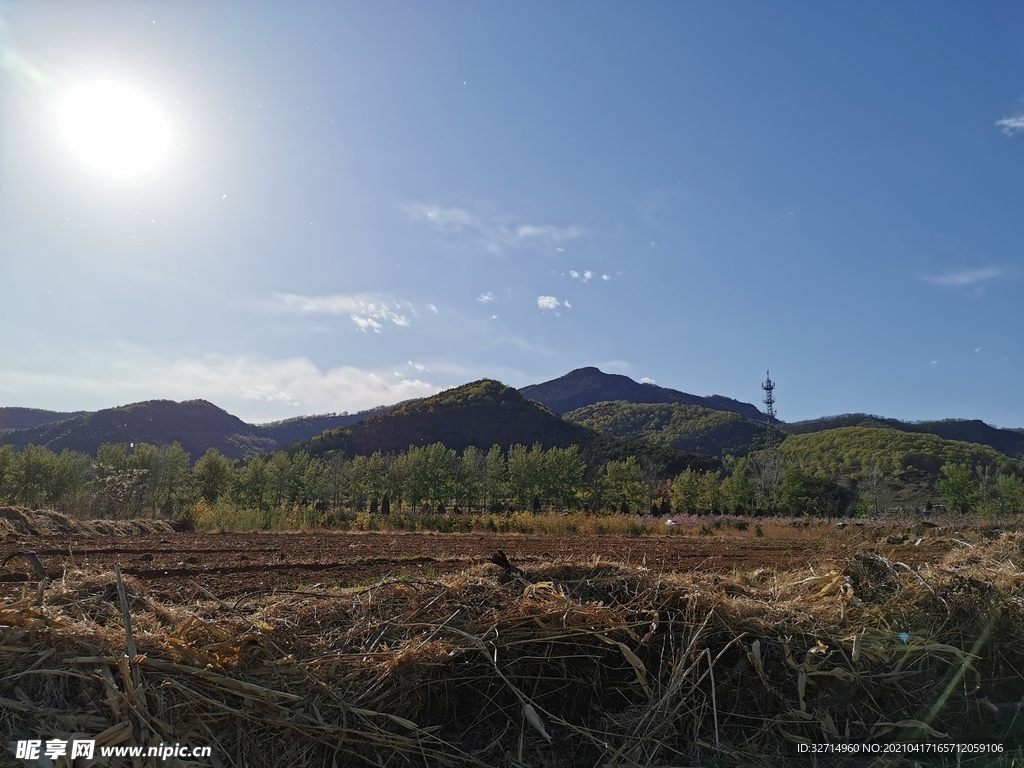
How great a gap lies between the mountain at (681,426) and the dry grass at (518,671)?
108 m

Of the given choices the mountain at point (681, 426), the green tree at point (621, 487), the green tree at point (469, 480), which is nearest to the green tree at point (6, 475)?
the green tree at point (469, 480)

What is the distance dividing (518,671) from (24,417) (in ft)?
640

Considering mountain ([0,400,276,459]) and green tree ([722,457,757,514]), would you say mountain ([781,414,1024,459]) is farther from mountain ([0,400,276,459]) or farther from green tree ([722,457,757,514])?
mountain ([0,400,276,459])

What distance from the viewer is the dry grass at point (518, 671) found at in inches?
130

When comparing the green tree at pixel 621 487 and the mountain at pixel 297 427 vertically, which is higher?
the mountain at pixel 297 427

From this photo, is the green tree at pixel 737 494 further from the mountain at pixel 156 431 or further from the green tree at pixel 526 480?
the mountain at pixel 156 431

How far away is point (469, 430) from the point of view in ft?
352

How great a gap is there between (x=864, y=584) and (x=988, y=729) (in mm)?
1534

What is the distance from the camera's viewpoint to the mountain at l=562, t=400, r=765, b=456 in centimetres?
11888

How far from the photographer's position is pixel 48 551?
13500 millimetres

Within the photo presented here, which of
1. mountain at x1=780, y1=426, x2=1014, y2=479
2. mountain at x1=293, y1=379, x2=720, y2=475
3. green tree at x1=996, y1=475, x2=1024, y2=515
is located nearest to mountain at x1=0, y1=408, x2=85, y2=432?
mountain at x1=293, y1=379, x2=720, y2=475

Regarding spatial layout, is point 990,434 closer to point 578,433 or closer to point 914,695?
point 578,433

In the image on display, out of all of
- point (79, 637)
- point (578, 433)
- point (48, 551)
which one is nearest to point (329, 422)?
point (578, 433)

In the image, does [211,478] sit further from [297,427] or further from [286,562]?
[297,427]
